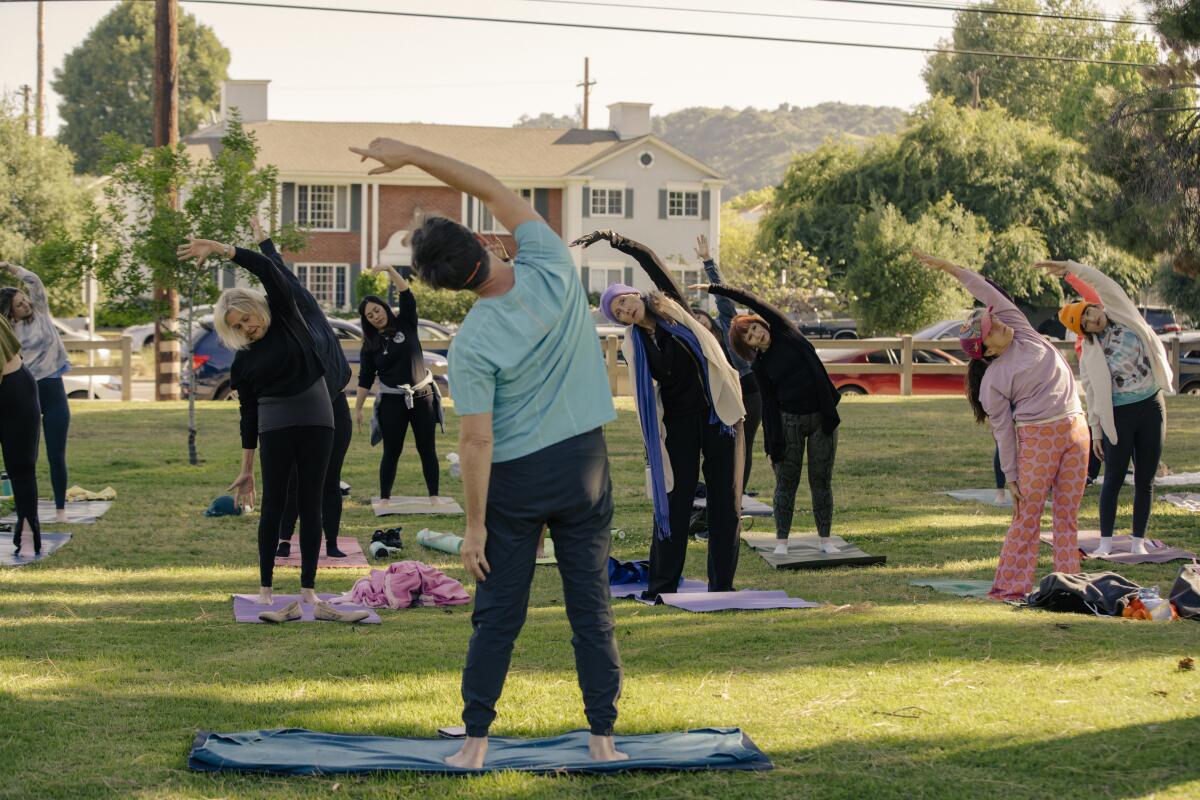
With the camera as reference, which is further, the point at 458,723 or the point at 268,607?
the point at 268,607

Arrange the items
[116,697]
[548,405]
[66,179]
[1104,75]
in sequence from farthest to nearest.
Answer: [1104,75], [66,179], [116,697], [548,405]

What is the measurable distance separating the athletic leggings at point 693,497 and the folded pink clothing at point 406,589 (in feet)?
4.15

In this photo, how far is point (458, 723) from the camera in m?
5.78

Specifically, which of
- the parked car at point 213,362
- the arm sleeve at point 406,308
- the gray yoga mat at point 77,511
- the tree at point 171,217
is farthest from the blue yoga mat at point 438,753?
the parked car at point 213,362

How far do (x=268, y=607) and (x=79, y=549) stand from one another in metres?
3.16

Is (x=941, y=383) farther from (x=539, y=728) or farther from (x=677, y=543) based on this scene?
(x=539, y=728)

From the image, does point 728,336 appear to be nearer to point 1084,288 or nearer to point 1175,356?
point 1084,288

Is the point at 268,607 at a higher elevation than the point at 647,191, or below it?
below

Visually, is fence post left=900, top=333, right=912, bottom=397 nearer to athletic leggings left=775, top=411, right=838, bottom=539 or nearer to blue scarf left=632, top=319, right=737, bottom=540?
Result: athletic leggings left=775, top=411, right=838, bottom=539

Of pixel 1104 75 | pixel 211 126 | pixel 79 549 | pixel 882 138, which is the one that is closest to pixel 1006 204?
pixel 882 138

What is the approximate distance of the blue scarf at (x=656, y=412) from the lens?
27.5 ft

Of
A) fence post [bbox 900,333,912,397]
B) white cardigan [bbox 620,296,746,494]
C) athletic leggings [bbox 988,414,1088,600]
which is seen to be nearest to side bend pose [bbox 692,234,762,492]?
white cardigan [bbox 620,296,746,494]

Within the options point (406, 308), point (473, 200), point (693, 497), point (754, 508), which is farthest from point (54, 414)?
point (473, 200)

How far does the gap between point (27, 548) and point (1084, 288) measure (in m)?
7.92
